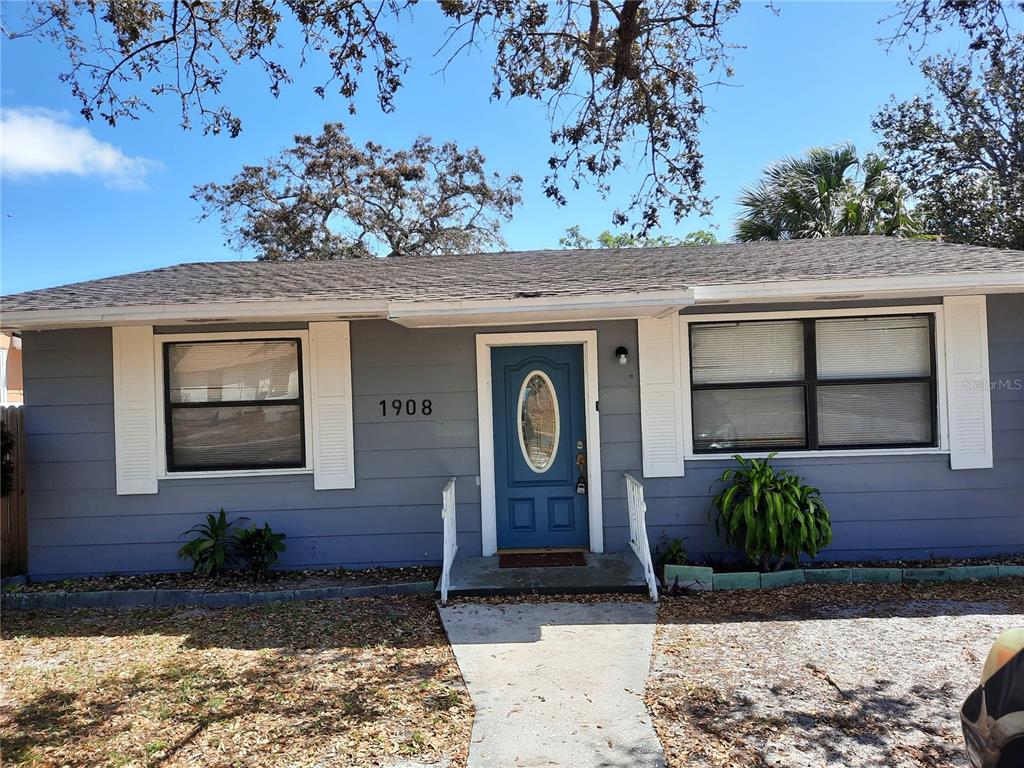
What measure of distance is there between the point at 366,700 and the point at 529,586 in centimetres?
198

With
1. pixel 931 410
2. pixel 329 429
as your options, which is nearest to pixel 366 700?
pixel 329 429

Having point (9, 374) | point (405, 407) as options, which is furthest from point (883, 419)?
point (9, 374)

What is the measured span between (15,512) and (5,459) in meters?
0.97

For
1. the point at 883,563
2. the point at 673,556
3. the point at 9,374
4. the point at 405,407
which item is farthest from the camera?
the point at 9,374

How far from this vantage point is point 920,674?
152 inches

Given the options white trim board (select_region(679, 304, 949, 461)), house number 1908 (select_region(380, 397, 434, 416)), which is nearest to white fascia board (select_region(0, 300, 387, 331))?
house number 1908 (select_region(380, 397, 434, 416))

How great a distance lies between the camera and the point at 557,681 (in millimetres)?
3854

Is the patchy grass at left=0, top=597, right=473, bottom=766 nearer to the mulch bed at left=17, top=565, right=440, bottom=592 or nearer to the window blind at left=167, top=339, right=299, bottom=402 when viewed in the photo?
the mulch bed at left=17, top=565, right=440, bottom=592

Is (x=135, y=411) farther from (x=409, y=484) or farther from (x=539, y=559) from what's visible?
(x=539, y=559)

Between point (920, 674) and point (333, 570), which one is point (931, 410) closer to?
point (920, 674)

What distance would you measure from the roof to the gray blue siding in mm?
490

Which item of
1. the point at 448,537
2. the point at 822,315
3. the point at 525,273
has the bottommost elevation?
the point at 448,537

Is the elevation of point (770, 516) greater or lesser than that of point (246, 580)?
greater

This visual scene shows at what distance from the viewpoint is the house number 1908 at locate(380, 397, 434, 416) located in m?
6.29
